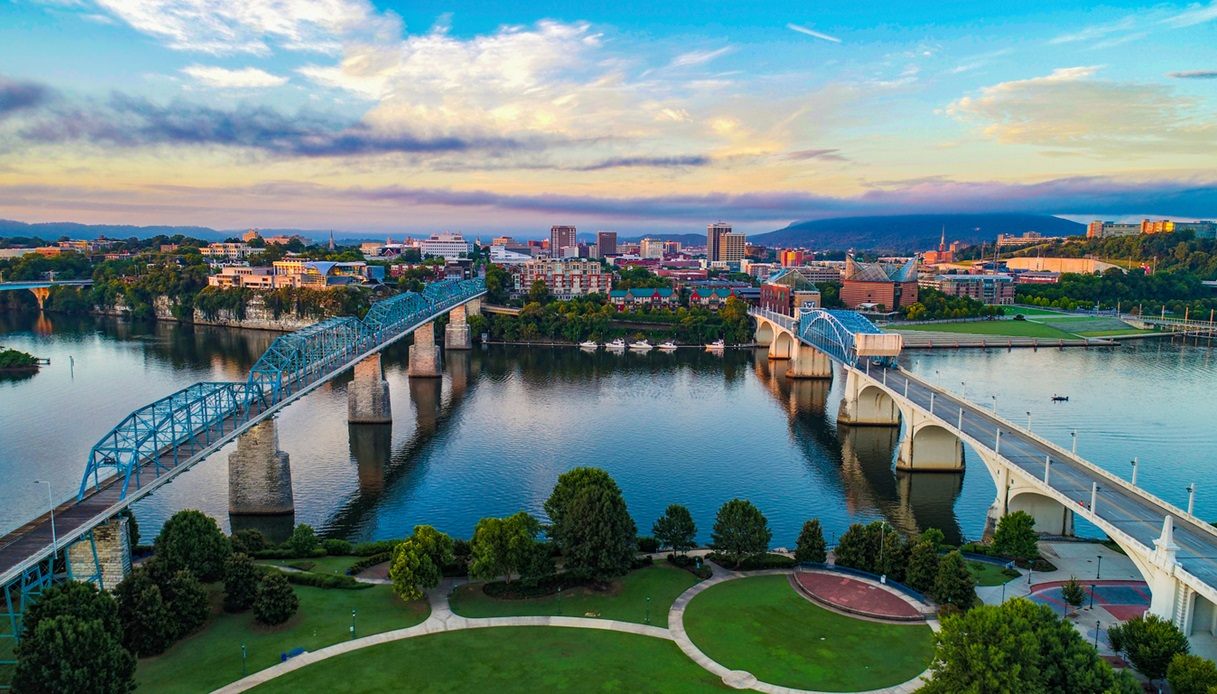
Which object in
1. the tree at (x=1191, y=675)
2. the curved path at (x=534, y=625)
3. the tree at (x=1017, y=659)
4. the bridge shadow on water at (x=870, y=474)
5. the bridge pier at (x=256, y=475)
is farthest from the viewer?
the bridge shadow on water at (x=870, y=474)

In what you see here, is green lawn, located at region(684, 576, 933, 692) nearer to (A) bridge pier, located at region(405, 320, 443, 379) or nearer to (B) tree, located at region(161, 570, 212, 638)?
(B) tree, located at region(161, 570, 212, 638)

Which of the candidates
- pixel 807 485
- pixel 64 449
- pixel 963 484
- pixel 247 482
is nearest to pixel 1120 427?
pixel 963 484

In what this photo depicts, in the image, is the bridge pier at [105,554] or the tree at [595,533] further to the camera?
the tree at [595,533]

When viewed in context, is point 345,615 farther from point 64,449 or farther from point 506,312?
point 506,312

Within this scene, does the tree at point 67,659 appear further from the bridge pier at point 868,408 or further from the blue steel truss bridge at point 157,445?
the bridge pier at point 868,408

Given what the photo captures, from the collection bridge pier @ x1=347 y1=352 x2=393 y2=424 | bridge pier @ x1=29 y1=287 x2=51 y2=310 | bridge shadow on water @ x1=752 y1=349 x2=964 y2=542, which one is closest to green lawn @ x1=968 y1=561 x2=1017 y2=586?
bridge shadow on water @ x1=752 y1=349 x2=964 y2=542

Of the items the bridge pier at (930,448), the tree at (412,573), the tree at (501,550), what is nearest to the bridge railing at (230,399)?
the tree at (412,573)

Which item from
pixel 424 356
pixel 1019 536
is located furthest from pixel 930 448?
pixel 424 356
